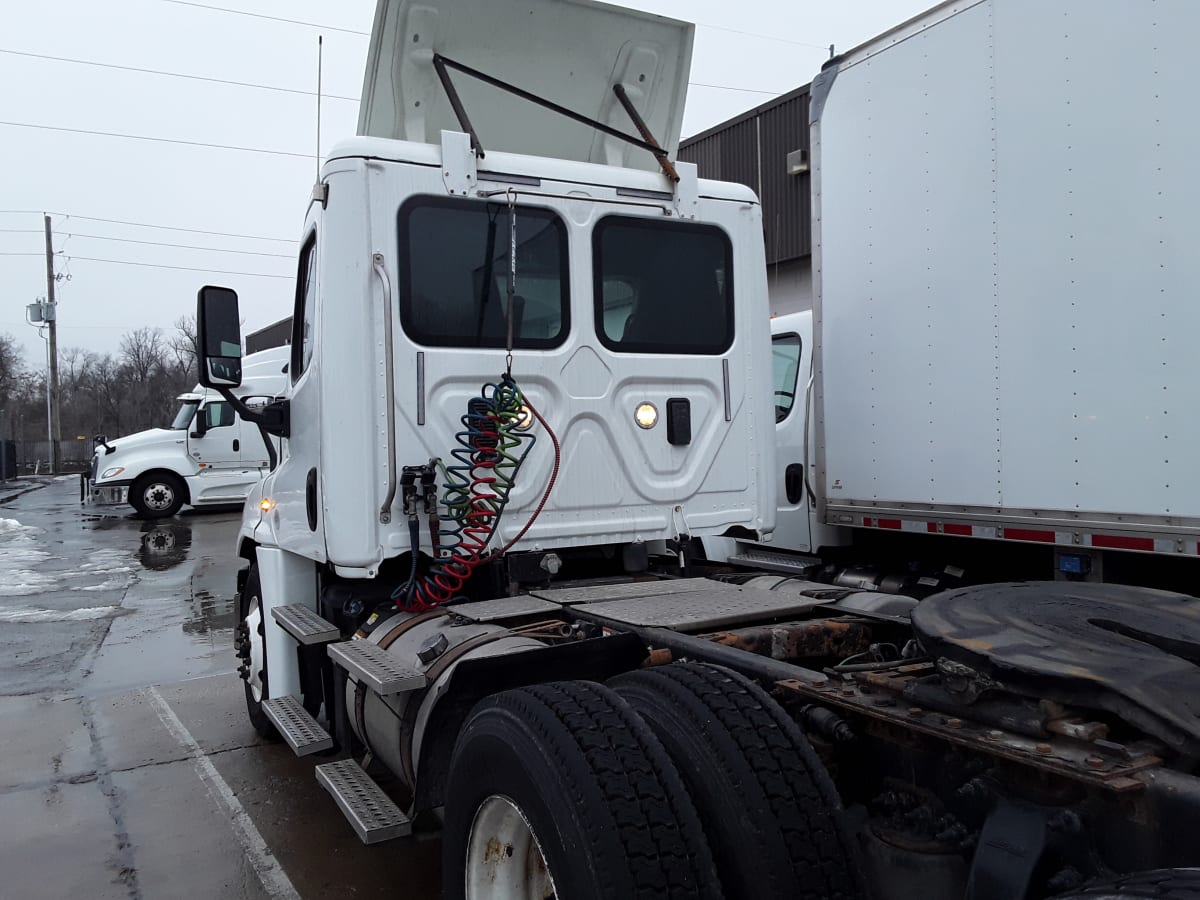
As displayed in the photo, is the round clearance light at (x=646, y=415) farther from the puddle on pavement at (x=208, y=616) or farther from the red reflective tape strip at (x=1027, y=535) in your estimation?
the puddle on pavement at (x=208, y=616)

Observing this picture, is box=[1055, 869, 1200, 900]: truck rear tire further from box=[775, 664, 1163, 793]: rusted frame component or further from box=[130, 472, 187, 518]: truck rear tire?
box=[130, 472, 187, 518]: truck rear tire

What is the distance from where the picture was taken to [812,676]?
2.51 m

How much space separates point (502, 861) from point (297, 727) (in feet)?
5.63

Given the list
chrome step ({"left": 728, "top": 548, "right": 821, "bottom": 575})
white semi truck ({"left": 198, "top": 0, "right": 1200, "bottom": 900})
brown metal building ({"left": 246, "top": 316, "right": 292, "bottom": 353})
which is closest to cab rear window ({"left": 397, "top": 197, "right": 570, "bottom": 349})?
white semi truck ({"left": 198, "top": 0, "right": 1200, "bottom": 900})

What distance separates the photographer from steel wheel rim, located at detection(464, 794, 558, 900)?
2.53m

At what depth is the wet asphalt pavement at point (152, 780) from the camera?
407 cm

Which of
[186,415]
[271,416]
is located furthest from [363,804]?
[186,415]

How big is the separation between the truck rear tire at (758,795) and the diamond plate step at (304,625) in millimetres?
1922

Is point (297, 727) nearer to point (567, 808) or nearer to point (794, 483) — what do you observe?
point (567, 808)

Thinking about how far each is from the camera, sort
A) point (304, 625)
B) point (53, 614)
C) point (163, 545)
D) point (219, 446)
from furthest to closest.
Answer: point (219, 446), point (163, 545), point (53, 614), point (304, 625)

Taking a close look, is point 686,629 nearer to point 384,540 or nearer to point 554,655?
point 554,655

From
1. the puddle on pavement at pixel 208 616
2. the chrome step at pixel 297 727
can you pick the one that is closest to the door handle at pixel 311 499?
the chrome step at pixel 297 727

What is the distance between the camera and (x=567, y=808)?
2143 mm

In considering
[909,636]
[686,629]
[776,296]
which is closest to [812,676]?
[686,629]
